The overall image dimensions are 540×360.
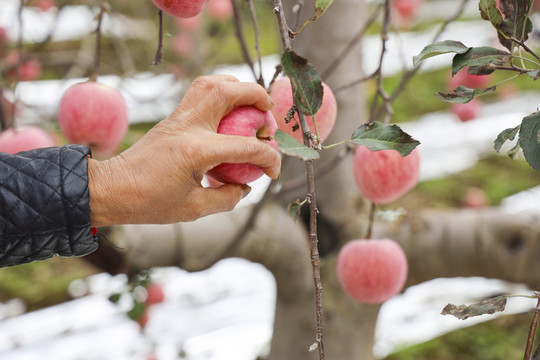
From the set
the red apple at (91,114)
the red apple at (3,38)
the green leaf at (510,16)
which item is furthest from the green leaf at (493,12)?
the red apple at (3,38)

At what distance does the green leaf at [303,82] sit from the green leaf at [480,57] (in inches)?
5.1

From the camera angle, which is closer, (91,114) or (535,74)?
(535,74)

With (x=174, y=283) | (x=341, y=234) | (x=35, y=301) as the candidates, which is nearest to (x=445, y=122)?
(x=174, y=283)

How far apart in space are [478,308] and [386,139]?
0.59 feet

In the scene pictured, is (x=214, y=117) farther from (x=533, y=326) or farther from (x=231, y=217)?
(x=231, y=217)

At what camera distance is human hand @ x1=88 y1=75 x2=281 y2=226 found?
507 millimetres

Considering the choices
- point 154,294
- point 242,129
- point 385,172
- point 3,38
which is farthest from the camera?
point 3,38

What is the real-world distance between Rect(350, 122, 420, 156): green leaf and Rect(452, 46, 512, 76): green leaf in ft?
0.26

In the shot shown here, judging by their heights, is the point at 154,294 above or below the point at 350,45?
below

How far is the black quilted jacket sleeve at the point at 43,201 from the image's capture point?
1.86 ft

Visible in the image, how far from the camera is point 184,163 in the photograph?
0.51m

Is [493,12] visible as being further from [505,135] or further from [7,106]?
[7,106]

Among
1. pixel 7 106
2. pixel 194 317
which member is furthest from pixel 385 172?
pixel 194 317

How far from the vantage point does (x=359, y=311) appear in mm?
1144
